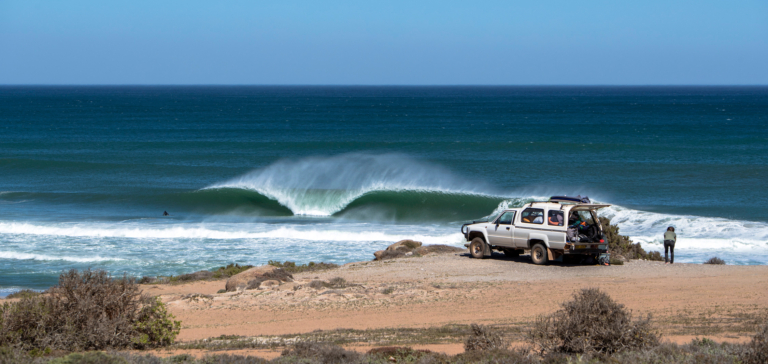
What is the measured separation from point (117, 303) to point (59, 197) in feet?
86.3

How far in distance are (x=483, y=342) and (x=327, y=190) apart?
1006 inches

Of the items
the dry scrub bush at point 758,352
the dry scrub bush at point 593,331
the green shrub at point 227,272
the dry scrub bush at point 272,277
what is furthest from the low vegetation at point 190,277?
the dry scrub bush at point 758,352

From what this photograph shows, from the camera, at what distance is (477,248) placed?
54.4ft

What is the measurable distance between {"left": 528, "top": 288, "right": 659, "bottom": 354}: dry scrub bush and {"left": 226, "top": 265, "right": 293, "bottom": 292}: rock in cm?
798

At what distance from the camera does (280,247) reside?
2153 cm

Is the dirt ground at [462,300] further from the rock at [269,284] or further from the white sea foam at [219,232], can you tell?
the white sea foam at [219,232]

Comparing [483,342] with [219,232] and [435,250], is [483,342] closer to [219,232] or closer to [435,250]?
[435,250]

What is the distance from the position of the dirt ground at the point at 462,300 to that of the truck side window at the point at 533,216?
3.45ft

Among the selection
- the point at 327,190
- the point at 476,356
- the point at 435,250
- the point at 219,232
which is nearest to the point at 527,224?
the point at 435,250

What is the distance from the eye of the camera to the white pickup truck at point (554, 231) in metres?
14.8

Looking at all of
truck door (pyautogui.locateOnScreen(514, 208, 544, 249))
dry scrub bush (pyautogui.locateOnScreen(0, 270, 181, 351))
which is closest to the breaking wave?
truck door (pyautogui.locateOnScreen(514, 208, 544, 249))

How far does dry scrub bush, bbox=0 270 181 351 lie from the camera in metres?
7.65

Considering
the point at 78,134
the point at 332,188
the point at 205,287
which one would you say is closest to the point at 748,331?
the point at 205,287

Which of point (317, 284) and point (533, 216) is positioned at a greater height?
point (533, 216)
